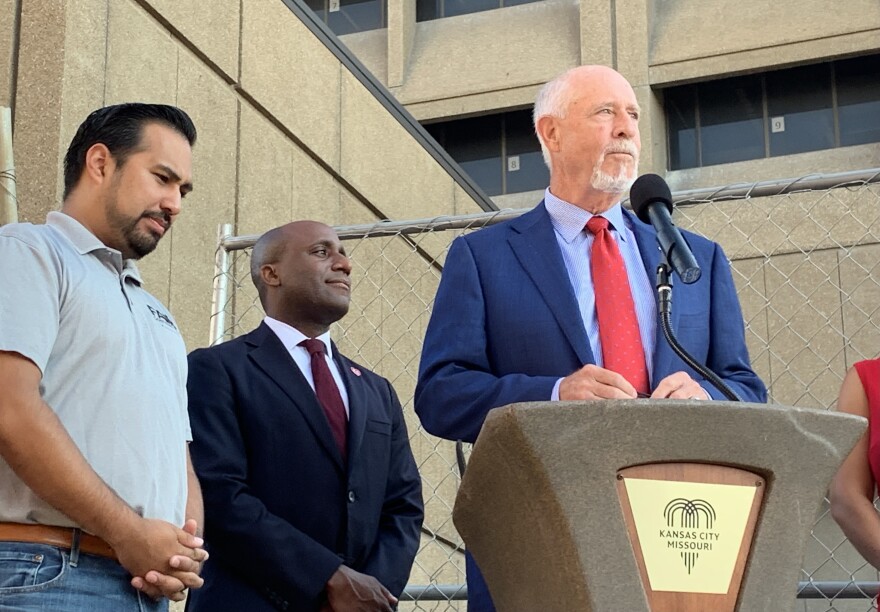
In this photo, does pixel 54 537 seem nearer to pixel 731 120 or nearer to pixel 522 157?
pixel 731 120

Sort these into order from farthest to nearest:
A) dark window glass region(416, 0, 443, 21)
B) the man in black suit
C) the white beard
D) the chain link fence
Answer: dark window glass region(416, 0, 443, 21), the chain link fence, the man in black suit, the white beard

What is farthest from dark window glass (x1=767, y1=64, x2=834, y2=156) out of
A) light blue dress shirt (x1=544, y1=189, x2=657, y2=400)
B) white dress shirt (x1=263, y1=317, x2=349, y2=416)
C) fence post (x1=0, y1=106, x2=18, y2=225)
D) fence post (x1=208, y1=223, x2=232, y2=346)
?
light blue dress shirt (x1=544, y1=189, x2=657, y2=400)

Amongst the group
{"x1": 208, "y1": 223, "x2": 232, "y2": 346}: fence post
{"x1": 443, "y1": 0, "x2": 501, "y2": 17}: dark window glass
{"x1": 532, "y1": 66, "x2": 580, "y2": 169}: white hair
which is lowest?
{"x1": 208, "y1": 223, "x2": 232, "y2": 346}: fence post

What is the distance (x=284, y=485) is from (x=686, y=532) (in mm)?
1813

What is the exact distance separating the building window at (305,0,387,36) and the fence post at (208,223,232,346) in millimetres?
13452

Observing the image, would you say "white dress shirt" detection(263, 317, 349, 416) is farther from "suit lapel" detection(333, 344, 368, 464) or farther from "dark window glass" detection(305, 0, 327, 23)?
"dark window glass" detection(305, 0, 327, 23)

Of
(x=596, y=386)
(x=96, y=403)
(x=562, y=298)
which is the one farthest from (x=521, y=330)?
(x=96, y=403)

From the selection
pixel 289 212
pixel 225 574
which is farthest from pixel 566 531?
pixel 289 212

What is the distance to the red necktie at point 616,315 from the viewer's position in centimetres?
287

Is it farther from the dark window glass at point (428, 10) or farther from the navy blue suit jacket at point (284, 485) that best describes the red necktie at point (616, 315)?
the dark window glass at point (428, 10)

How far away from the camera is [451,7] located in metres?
18.1

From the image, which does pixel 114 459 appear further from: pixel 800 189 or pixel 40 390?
pixel 800 189

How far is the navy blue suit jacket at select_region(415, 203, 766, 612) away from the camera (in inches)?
112

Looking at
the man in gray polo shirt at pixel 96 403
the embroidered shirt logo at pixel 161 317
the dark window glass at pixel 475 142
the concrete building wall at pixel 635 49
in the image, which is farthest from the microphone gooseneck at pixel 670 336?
the dark window glass at pixel 475 142
